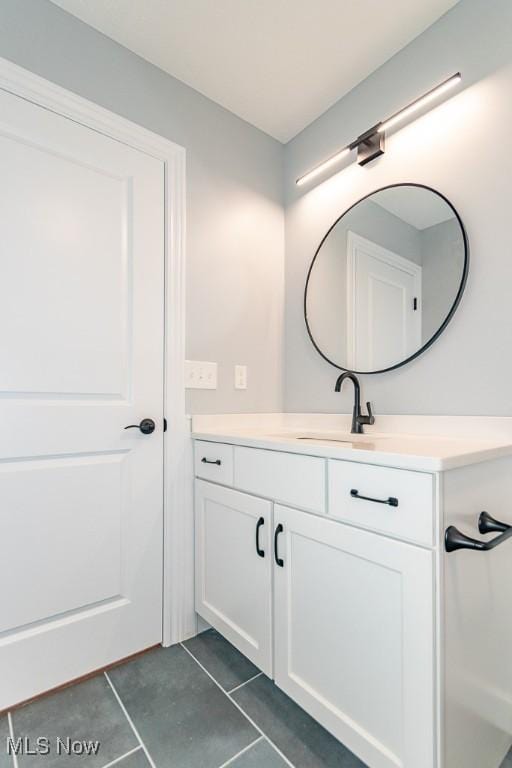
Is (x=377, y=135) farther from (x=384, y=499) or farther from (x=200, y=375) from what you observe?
(x=384, y=499)

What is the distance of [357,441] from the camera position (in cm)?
136

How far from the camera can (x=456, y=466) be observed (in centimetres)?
81

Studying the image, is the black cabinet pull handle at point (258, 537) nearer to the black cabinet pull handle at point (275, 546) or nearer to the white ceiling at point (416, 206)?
the black cabinet pull handle at point (275, 546)

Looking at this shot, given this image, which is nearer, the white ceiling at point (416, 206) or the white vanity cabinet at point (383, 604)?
the white vanity cabinet at point (383, 604)

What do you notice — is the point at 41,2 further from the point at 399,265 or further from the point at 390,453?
the point at 390,453

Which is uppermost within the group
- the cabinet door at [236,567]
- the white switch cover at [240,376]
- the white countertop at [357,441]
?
the white switch cover at [240,376]

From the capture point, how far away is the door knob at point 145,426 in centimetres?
147

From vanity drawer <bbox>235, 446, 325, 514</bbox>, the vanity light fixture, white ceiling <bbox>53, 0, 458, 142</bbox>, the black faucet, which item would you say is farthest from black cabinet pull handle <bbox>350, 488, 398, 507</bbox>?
white ceiling <bbox>53, 0, 458, 142</bbox>

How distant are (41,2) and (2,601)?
203cm

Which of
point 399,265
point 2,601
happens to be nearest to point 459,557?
point 399,265

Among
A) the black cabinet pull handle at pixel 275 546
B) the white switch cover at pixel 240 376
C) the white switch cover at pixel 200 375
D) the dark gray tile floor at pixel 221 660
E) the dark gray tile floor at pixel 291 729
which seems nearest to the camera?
the dark gray tile floor at pixel 291 729

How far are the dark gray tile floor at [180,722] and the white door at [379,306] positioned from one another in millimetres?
1243

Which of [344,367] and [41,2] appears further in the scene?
[344,367]

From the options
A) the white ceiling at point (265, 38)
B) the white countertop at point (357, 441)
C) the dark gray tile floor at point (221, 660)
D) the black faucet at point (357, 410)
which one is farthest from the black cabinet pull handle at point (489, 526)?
the white ceiling at point (265, 38)
